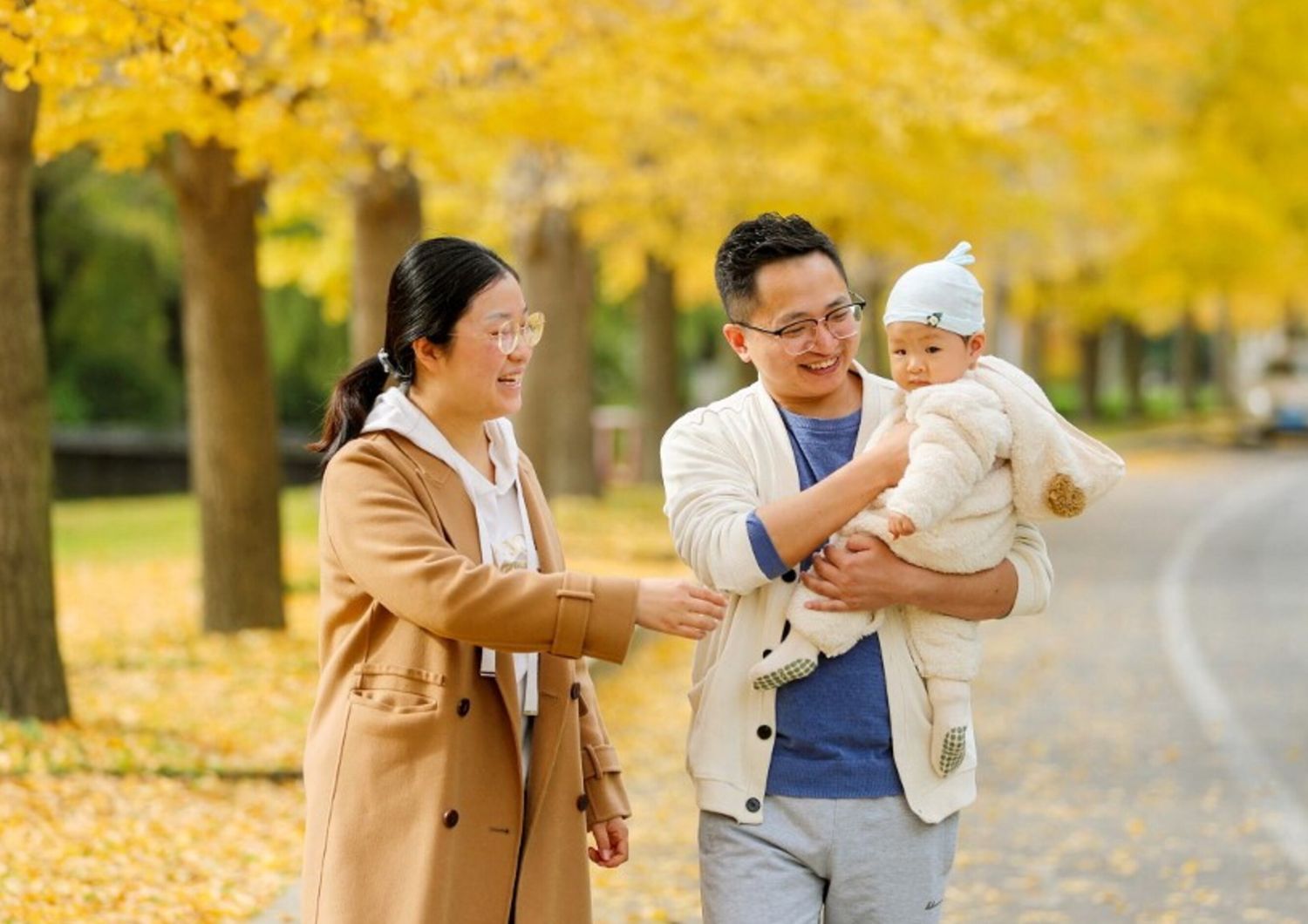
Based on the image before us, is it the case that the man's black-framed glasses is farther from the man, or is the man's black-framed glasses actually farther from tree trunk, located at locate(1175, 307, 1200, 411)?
tree trunk, located at locate(1175, 307, 1200, 411)

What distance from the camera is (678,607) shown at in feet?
12.1

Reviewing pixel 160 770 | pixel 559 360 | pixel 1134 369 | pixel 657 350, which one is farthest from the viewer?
pixel 1134 369

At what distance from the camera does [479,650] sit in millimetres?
3773

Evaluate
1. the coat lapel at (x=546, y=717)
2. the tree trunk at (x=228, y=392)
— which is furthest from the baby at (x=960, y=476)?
the tree trunk at (x=228, y=392)

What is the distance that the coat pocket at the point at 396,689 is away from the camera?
3.69 meters

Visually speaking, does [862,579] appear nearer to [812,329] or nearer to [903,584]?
[903,584]

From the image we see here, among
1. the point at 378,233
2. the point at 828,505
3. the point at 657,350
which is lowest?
the point at 828,505

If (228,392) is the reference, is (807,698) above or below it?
below

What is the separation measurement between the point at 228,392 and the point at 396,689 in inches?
377

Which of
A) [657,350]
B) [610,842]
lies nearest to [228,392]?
[610,842]

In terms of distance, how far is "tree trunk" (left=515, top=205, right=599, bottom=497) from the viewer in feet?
69.7

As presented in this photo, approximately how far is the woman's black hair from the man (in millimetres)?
506

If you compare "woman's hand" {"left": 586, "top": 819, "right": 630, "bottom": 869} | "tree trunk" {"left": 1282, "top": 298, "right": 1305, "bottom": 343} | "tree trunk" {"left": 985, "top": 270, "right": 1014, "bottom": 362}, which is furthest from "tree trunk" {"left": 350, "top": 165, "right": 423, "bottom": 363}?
"tree trunk" {"left": 1282, "top": 298, "right": 1305, "bottom": 343}

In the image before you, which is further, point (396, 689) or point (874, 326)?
point (874, 326)
